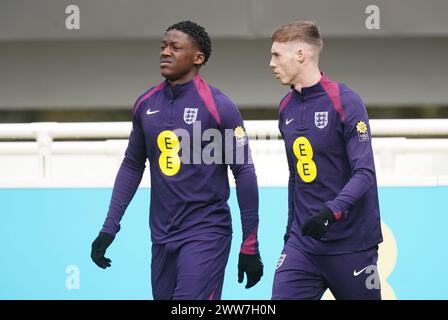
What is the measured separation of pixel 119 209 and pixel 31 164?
80.7 inches

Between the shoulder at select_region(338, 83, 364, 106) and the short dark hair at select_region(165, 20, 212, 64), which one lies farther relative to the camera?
the short dark hair at select_region(165, 20, 212, 64)

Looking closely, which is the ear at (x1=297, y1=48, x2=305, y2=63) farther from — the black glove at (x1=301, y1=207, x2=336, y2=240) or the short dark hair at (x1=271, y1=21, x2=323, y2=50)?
the black glove at (x1=301, y1=207, x2=336, y2=240)

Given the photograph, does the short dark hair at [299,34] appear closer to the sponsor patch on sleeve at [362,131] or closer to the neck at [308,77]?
the neck at [308,77]

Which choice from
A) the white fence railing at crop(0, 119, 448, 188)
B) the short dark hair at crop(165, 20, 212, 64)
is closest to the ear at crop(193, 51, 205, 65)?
the short dark hair at crop(165, 20, 212, 64)

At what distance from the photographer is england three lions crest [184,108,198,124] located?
6043 mm

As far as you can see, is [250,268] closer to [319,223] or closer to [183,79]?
[319,223]

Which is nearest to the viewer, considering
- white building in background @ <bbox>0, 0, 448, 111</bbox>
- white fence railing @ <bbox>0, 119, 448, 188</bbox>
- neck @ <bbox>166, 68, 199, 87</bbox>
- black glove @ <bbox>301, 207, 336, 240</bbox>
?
black glove @ <bbox>301, 207, 336, 240</bbox>

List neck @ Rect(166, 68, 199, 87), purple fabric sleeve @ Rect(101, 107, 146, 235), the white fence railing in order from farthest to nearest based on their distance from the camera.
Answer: the white fence railing, purple fabric sleeve @ Rect(101, 107, 146, 235), neck @ Rect(166, 68, 199, 87)

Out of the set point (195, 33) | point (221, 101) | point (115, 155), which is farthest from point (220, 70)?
point (221, 101)

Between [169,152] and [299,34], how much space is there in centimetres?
92

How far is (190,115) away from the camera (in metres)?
6.06

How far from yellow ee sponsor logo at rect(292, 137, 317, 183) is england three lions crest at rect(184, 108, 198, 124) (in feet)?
1.73

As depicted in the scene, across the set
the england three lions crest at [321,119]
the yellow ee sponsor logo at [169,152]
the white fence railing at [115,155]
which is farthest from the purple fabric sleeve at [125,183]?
the white fence railing at [115,155]
